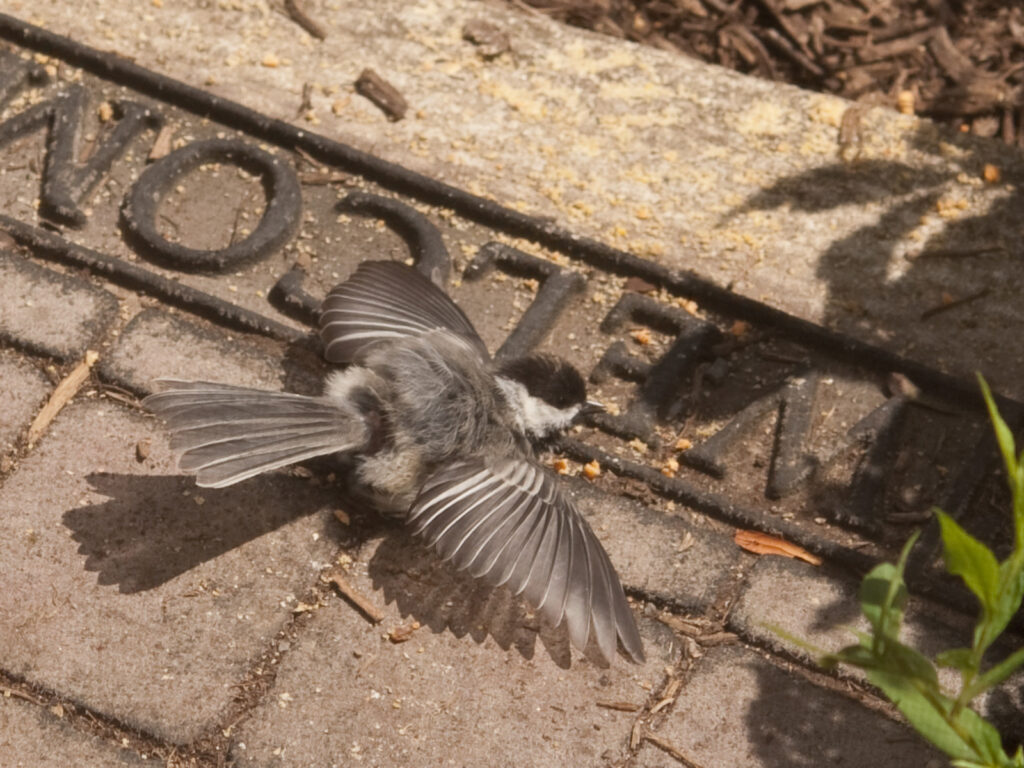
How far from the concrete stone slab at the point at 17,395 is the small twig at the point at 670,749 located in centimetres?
162

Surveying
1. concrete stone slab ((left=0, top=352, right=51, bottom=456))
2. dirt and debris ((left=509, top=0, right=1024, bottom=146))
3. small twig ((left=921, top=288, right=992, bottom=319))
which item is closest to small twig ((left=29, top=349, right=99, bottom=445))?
concrete stone slab ((left=0, top=352, right=51, bottom=456))

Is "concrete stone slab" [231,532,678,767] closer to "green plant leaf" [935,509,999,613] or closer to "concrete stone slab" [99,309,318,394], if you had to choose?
"concrete stone slab" [99,309,318,394]

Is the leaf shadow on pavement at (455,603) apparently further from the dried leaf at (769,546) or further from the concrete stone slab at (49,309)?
the concrete stone slab at (49,309)

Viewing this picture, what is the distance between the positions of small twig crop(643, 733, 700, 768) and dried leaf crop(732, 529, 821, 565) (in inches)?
22.1

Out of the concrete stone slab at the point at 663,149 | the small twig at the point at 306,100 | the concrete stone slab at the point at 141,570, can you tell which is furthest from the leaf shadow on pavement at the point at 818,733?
the small twig at the point at 306,100

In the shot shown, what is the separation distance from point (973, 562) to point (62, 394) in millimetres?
2371

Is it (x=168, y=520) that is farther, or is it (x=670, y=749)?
(x=168, y=520)

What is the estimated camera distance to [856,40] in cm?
452

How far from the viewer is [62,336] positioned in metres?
3.21

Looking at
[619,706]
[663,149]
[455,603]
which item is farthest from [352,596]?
[663,149]

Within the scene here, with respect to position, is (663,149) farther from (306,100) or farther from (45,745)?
(45,745)

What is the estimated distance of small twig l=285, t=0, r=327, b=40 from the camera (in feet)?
13.8

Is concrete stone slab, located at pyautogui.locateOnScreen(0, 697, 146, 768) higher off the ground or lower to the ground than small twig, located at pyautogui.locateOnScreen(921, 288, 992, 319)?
lower

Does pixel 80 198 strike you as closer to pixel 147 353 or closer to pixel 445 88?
pixel 147 353
